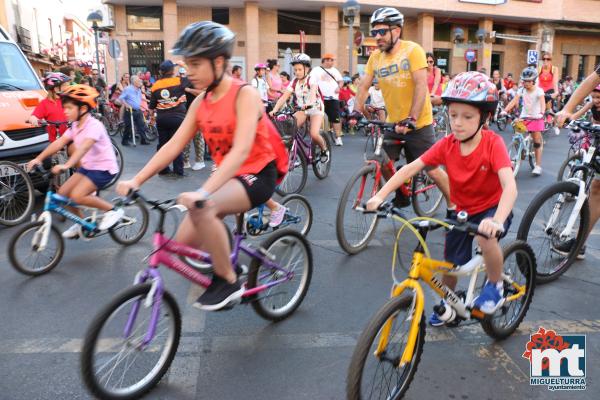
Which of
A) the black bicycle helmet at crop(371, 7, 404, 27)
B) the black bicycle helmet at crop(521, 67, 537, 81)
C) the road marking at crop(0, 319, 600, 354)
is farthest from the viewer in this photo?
the black bicycle helmet at crop(521, 67, 537, 81)

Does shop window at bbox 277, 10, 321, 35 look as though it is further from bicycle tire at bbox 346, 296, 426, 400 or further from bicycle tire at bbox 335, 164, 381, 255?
bicycle tire at bbox 346, 296, 426, 400

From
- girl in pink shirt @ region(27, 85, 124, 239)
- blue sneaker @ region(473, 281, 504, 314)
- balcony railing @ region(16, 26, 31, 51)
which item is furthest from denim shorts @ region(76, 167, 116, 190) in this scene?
balcony railing @ region(16, 26, 31, 51)

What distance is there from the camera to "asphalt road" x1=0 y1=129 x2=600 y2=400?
111 inches

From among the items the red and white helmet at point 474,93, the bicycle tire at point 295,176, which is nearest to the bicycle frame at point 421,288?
the red and white helmet at point 474,93

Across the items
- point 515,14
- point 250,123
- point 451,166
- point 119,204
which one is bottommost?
point 119,204

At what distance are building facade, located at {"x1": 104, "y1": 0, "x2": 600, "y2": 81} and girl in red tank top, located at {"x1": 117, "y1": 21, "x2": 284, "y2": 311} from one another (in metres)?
25.6

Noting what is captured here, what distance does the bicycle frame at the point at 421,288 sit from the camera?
2.44 meters

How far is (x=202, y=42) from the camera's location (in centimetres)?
280

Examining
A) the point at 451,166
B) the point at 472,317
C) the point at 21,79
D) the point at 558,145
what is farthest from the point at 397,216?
the point at 558,145

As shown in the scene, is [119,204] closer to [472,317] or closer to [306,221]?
[472,317]

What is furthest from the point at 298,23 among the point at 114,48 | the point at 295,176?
the point at 295,176

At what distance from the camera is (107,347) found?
2547mm

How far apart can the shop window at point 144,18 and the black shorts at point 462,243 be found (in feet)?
95.8

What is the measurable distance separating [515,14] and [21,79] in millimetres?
32040
